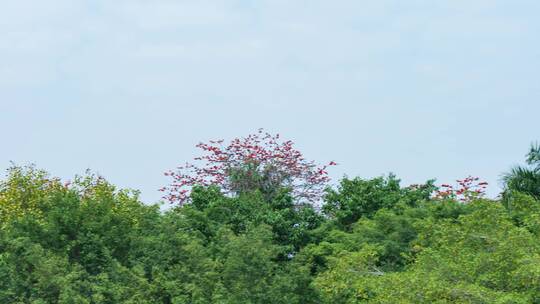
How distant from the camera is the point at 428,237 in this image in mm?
18500

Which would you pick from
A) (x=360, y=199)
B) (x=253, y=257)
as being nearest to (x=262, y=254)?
(x=253, y=257)

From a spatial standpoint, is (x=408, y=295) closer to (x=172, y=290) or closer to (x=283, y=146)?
(x=172, y=290)

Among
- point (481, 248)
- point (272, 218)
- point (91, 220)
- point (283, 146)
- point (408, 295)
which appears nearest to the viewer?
point (408, 295)

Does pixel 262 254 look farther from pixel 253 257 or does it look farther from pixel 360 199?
pixel 360 199

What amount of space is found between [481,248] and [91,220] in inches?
293

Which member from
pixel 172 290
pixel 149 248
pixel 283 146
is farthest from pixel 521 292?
pixel 283 146

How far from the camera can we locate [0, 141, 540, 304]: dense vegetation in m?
15.0

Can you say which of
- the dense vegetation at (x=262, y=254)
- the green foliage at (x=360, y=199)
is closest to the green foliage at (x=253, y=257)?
the dense vegetation at (x=262, y=254)

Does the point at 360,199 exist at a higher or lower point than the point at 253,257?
higher

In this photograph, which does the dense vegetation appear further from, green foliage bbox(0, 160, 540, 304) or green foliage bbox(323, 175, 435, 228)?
green foliage bbox(323, 175, 435, 228)

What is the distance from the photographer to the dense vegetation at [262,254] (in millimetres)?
14961

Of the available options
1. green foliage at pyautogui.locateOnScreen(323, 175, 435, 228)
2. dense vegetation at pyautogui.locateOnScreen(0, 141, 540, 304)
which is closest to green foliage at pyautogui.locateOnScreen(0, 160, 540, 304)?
dense vegetation at pyautogui.locateOnScreen(0, 141, 540, 304)

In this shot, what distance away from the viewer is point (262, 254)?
1680 cm

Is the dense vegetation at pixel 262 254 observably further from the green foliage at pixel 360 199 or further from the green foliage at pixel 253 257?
the green foliage at pixel 360 199
